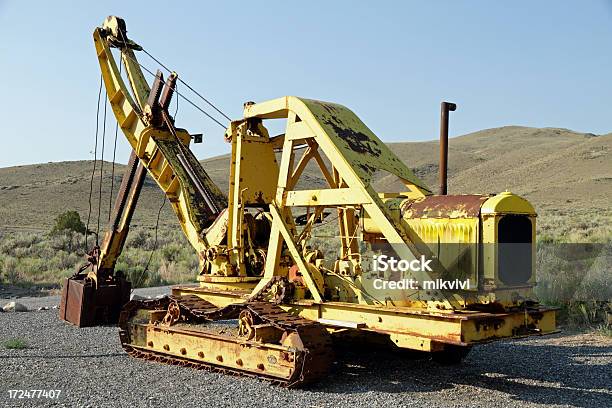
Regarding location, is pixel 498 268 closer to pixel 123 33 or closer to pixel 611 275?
pixel 611 275

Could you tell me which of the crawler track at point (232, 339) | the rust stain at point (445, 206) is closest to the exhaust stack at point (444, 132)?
the rust stain at point (445, 206)

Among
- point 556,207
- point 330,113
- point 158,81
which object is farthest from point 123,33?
point 556,207

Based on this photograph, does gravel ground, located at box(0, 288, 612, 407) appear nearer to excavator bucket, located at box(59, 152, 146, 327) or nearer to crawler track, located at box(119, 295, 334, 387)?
crawler track, located at box(119, 295, 334, 387)

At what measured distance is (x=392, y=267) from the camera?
7.82m

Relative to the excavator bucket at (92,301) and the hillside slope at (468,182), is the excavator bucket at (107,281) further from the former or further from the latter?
the hillside slope at (468,182)

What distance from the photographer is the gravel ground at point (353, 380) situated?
23.4 ft

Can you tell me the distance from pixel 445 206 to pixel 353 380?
2266 mm

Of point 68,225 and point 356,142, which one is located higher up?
point 356,142

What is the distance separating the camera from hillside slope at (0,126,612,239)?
5062 centimetres

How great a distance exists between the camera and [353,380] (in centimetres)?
806

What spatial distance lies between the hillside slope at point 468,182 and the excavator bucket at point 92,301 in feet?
73.0

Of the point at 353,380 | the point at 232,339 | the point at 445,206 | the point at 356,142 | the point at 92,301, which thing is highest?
the point at 356,142

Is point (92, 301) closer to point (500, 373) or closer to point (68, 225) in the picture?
point (500, 373)

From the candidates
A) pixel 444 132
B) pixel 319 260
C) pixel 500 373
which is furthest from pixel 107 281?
pixel 500 373
